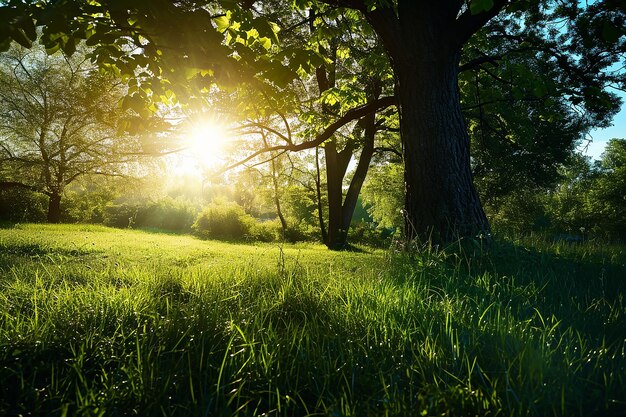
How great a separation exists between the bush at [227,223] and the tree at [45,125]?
6.61 metres

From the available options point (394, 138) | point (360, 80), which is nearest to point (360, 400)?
point (360, 80)

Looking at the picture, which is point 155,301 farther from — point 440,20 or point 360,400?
point 440,20

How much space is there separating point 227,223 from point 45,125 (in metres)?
13.7

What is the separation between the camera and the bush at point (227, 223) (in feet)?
80.9

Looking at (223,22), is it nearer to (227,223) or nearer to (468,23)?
(468,23)

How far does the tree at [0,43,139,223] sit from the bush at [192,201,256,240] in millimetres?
6609

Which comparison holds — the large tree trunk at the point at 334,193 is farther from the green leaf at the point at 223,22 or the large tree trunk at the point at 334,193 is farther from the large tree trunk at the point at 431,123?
the green leaf at the point at 223,22

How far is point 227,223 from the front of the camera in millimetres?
24797

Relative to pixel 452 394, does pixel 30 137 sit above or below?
above

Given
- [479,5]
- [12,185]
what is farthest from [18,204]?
[479,5]

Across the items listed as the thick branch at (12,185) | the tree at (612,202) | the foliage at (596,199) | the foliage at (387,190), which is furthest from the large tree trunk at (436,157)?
the tree at (612,202)

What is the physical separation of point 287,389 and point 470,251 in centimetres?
355

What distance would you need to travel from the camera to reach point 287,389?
1.83 metres

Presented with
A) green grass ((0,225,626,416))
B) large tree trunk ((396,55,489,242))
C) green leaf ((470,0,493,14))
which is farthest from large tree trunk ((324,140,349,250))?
green grass ((0,225,626,416))
